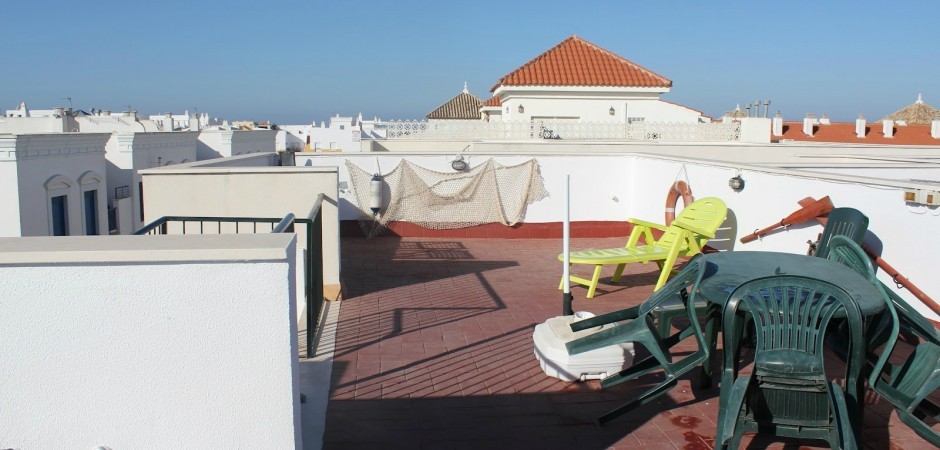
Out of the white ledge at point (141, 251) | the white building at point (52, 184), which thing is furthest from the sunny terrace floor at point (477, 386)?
the white building at point (52, 184)

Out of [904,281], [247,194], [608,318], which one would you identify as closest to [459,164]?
[247,194]

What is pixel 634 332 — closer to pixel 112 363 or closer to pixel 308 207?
pixel 112 363

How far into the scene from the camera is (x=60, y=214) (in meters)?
18.4

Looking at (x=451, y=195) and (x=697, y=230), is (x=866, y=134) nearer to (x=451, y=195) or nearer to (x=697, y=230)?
(x=451, y=195)

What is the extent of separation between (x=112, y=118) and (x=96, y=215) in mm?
13407

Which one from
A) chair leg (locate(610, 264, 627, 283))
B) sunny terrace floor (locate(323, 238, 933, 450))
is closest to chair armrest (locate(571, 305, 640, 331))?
sunny terrace floor (locate(323, 238, 933, 450))

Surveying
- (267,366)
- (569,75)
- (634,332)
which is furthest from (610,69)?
(267,366)

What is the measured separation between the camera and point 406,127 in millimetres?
20422

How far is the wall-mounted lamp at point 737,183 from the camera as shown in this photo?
380 inches

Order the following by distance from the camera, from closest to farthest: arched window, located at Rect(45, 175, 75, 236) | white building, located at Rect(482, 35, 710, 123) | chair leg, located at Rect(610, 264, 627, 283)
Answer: chair leg, located at Rect(610, 264, 627, 283), arched window, located at Rect(45, 175, 75, 236), white building, located at Rect(482, 35, 710, 123)

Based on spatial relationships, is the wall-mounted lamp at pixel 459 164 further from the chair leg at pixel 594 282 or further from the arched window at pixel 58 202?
the arched window at pixel 58 202

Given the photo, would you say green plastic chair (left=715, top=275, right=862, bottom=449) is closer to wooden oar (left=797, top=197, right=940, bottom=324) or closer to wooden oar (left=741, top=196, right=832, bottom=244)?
wooden oar (left=797, top=197, right=940, bottom=324)

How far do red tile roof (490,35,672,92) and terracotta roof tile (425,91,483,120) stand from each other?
19353 millimetres

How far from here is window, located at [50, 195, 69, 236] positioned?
710 inches
